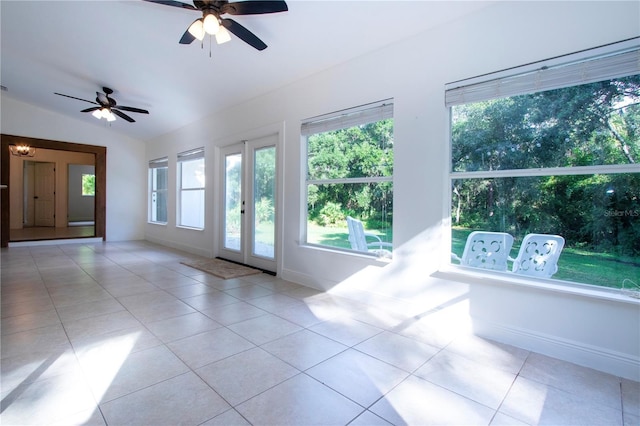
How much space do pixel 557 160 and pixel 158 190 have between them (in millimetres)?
8161

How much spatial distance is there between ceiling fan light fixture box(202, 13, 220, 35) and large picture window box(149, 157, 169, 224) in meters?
5.60

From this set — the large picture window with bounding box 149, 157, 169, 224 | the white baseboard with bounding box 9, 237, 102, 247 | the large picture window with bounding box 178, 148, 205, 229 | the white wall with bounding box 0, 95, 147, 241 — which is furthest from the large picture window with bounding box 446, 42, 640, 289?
the white baseboard with bounding box 9, 237, 102, 247

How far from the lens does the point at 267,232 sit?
4789mm

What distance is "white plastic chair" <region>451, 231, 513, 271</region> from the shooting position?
2617 mm

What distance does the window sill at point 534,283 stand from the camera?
2.06m

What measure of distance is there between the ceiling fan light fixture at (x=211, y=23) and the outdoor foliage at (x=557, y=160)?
215 cm

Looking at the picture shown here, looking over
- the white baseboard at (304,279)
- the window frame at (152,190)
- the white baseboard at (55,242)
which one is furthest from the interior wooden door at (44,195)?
the white baseboard at (304,279)

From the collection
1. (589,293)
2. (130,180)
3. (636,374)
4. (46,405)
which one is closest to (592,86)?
(589,293)

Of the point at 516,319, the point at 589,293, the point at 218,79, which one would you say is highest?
the point at 218,79

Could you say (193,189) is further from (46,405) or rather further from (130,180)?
(46,405)

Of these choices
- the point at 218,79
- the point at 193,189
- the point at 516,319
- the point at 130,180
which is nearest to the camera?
the point at 516,319

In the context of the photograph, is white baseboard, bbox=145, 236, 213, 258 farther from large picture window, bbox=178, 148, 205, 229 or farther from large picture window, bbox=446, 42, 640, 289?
large picture window, bbox=446, 42, 640, 289

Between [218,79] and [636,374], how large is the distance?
5.08 m

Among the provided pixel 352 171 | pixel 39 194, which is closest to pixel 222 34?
pixel 352 171
